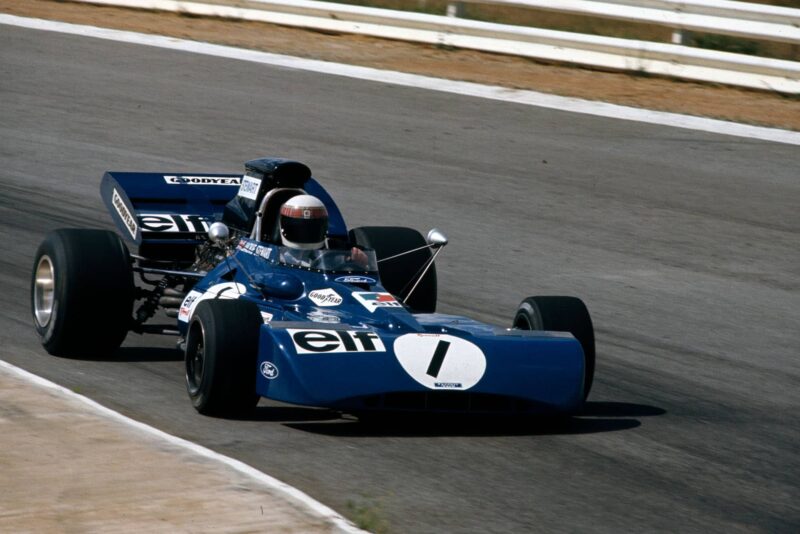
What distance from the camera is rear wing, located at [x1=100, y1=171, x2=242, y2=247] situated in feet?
33.0

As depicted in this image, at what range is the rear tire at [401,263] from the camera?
998 centimetres

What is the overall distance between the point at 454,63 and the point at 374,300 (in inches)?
537

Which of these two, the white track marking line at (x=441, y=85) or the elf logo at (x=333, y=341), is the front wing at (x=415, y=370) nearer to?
the elf logo at (x=333, y=341)

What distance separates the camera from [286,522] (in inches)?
234

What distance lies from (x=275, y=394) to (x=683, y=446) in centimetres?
222

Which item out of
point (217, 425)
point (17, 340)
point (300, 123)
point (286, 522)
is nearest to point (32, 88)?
point (300, 123)

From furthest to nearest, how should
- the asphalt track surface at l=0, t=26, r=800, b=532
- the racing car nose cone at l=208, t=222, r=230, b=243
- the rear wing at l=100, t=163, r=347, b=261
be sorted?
the rear wing at l=100, t=163, r=347, b=261 < the racing car nose cone at l=208, t=222, r=230, b=243 < the asphalt track surface at l=0, t=26, r=800, b=532

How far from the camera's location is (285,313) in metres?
8.41

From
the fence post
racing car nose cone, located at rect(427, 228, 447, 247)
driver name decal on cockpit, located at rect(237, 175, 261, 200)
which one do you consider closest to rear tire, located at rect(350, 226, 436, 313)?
racing car nose cone, located at rect(427, 228, 447, 247)

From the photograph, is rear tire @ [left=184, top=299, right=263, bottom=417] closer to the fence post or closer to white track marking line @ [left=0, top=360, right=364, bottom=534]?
white track marking line @ [left=0, top=360, right=364, bottom=534]

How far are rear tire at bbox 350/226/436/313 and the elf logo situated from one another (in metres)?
2.29

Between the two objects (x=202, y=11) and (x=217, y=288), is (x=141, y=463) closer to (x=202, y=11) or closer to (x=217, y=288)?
(x=217, y=288)

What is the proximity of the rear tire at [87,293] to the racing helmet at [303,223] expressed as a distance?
3.31 feet

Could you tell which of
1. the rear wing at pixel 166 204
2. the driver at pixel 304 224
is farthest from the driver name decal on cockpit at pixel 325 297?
the rear wing at pixel 166 204
